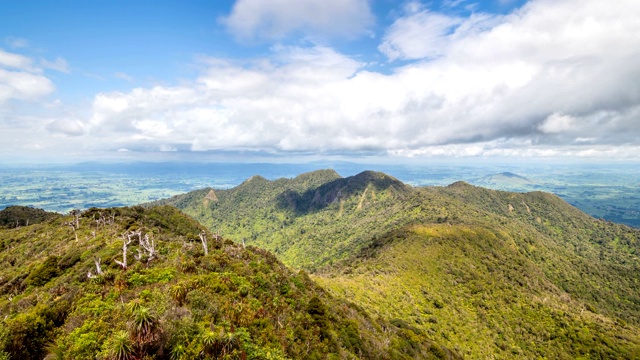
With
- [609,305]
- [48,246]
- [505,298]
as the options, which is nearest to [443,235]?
[505,298]

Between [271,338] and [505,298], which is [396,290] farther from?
[271,338]

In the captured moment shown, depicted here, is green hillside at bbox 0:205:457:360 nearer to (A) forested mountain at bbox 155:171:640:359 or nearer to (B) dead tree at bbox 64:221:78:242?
(B) dead tree at bbox 64:221:78:242

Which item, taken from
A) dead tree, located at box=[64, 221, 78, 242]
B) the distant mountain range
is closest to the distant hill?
the distant mountain range

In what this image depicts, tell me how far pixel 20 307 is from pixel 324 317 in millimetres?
31160

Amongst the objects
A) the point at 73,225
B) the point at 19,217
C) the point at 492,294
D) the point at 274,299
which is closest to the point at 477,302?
the point at 492,294

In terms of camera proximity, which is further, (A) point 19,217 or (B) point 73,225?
(A) point 19,217

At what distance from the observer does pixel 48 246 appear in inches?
2207

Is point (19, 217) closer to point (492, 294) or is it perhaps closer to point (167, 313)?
point (167, 313)

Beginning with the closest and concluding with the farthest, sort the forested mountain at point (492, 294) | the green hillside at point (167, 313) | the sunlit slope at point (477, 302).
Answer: the green hillside at point (167, 313) < the sunlit slope at point (477, 302) < the forested mountain at point (492, 294)

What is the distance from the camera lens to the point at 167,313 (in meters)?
20.4

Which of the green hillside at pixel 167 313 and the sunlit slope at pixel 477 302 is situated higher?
the green hillside at pixel 167 313

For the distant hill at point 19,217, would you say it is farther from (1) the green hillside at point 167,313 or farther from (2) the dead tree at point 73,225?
(1) the green hillside at point 167,313

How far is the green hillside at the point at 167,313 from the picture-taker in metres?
17.8

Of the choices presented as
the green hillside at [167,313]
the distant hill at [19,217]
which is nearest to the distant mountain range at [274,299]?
the green hillside at [167,313]
